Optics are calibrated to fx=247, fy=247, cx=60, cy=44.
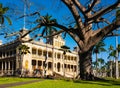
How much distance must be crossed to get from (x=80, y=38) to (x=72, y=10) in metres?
2.19

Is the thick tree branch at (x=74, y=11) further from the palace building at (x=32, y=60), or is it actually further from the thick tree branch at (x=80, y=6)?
the palace building at (x=32, y=60)

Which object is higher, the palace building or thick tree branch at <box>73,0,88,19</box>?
thick tree branch at <box>73,0,88,19</box>

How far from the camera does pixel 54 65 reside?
260 feet

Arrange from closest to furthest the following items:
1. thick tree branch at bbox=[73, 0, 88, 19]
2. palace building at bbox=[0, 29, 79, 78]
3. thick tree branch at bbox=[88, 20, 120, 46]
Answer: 1. thick tree branch at bbox=[73, 0, 88, 19]
2. thick tree branch at bbox=[88, 20, 120, 46]
3. palace building at bbox=[0, 29, 79, 78]

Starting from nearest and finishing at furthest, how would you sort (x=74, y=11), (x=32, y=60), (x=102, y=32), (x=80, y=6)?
(x=80, y=6) < (x=74, y=11) < (x=102, y=32) < (x=32, y=60)

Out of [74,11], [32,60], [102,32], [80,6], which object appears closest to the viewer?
[80,6]

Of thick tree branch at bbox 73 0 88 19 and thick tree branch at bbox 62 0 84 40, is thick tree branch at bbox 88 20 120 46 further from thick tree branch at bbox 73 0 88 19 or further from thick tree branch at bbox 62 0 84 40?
thick tree branch at bbox 73 0 88 19

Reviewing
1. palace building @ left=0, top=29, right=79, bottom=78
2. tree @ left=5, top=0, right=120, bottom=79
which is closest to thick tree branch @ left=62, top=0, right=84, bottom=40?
tree @ left=5, top=0, right=120, bottom=79

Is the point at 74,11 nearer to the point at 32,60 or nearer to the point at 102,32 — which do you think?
the point at 102,32

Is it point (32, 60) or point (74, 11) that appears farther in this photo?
point (32, 60)

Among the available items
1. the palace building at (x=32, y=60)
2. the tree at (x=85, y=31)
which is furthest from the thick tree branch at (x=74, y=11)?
the palace building at (x=32, y=60)

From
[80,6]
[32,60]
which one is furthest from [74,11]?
[32,60]

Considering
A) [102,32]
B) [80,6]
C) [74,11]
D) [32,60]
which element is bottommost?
[32,60]

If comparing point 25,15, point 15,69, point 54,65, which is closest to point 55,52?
point 54,65
